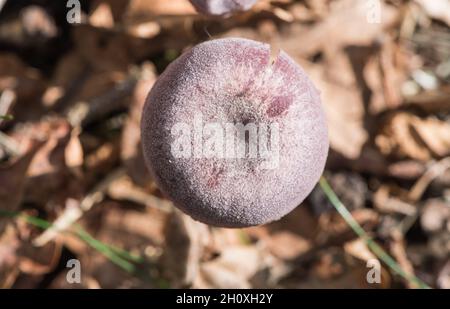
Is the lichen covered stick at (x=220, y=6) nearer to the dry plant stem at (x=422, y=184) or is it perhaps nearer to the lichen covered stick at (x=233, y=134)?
the lichen covered stick at (x=233, y=134)

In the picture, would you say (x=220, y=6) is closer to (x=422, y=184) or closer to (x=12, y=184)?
(x=12, y=184)

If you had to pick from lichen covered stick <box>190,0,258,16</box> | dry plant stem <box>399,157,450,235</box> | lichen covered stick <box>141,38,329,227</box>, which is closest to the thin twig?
lichen covered stick <box>141,38,329,227</box>

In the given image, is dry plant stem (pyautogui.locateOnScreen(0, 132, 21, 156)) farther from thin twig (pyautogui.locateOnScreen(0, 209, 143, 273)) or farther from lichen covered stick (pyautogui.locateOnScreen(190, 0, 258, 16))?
lichen covered stick (pyautogui.locateOnScreen(190, 0, 258, 16))

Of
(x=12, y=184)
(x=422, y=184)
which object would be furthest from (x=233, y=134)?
(x=422, y=184)

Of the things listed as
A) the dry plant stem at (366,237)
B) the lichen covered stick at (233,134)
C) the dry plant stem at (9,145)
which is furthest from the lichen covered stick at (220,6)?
the dry plant stem at (9,145)

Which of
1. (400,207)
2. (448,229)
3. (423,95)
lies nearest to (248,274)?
(400,207)

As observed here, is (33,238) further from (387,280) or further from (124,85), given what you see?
(387,280)
